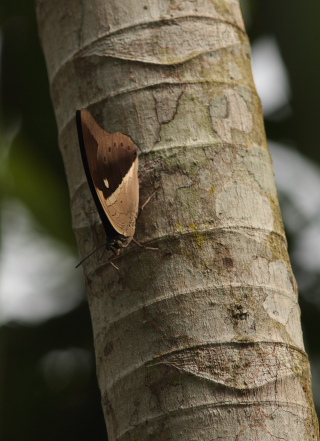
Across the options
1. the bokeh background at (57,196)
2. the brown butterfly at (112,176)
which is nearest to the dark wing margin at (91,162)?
the brown butterfly at (112,176)

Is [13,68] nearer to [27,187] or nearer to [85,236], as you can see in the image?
[27,187]

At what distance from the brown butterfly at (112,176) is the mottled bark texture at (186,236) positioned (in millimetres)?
31

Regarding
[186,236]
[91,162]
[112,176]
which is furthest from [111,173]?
[186,236]

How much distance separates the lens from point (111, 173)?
5.88 ft

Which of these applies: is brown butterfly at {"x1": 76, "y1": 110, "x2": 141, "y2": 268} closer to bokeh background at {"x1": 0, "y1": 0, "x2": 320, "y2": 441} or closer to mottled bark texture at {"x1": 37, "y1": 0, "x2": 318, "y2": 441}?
mottled bark texture at {"x1": 37, "y1": 0, "x2": 318, "y2": 441}

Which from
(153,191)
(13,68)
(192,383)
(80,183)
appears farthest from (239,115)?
(13,68)

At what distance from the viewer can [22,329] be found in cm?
374

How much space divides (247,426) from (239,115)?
800mm

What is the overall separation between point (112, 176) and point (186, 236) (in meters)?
0.33

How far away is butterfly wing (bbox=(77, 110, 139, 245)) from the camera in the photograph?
162cm

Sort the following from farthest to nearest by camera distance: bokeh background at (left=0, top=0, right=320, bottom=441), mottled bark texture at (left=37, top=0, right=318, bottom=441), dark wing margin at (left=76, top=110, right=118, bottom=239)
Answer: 1. bokeh background at (left=0, top=0, right=320, bottom=441)
2. dark wing margin at (left=76, top=110, right=118, bottom=239)
3. mottled bark texture at (left=37, top=0, right=318, bottom=441)

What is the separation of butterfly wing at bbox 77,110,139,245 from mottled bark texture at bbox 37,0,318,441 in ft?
0.11

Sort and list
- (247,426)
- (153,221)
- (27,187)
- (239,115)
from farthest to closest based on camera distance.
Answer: (27,187) → (239,115) → (153,221) → (247,426)

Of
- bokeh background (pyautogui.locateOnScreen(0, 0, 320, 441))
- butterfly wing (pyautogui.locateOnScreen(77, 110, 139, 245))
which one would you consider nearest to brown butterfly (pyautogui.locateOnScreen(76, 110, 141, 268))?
butterfly wing (pyautogui.locateOnScreen(77, 110, 139, 245))
